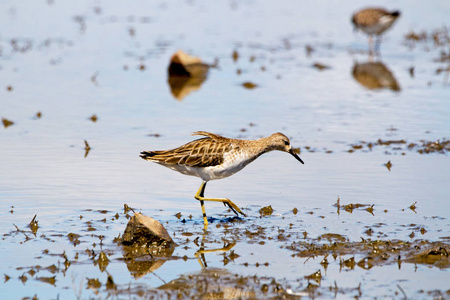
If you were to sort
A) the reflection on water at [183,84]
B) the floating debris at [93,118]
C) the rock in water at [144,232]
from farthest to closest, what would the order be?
the reflection on water at [183,84], the floating debris at [93,118], the rock in water at [144,232]

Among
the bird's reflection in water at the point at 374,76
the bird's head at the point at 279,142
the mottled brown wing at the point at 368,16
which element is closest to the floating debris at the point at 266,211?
the bird's head at the point at 279,142

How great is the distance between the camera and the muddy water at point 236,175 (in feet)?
29.3

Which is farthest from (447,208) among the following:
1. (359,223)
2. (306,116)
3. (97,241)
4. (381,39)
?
(381,39)

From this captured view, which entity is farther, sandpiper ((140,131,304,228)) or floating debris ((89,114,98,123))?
floating debris ((89,114,98,123))

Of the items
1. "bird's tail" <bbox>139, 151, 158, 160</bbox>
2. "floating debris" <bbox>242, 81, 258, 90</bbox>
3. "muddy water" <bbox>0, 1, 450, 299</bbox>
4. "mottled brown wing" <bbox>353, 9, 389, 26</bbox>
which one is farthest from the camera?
"mottled brown wing" <bbox>353, 9, 389, 26</bbox>

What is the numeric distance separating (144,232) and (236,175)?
14.0 feet

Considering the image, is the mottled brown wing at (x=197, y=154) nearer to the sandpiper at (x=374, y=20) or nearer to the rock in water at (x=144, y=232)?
the rock in water at (x=144, y=232)

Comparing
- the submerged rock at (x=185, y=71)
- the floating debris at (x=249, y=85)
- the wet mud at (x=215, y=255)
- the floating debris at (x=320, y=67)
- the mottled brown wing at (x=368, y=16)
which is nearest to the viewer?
the wet mud at (x=215, y=255)

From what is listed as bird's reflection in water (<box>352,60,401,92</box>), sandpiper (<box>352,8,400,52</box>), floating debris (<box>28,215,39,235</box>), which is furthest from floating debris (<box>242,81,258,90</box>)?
floating debris (<box>28,215,39,235</box>)

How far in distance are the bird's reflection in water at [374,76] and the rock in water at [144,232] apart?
1236 centimetres

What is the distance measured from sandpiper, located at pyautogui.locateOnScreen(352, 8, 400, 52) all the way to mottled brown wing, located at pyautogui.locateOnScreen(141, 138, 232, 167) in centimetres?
1660

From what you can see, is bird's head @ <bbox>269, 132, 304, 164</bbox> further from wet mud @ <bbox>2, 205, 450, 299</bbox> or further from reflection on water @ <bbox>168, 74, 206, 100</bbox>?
reflection on water @ <bbox>168, 74, 206, 100</bbox>

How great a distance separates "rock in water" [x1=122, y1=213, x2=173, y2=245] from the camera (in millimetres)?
9602

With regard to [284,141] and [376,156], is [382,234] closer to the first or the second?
[284,141]
